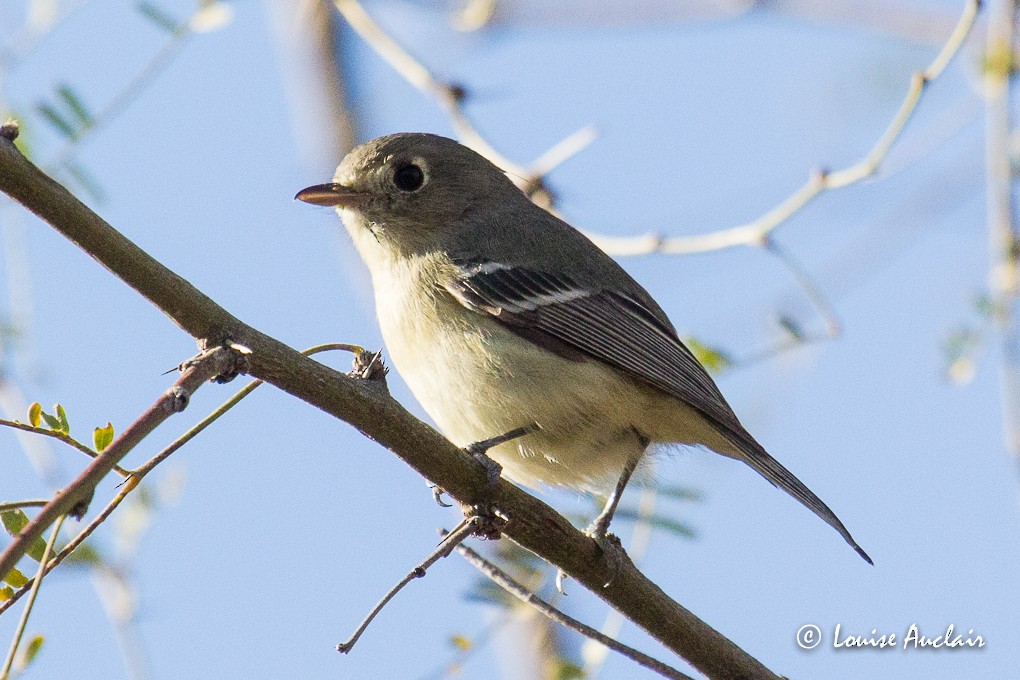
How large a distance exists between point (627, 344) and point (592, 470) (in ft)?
1.47

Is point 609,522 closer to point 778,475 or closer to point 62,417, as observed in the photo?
point 778,475

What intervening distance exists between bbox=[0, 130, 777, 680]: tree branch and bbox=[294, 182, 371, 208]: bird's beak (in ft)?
6.02

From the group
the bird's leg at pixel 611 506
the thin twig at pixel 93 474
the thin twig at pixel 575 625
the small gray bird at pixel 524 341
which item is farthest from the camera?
the small gray bird at pixel 524 341

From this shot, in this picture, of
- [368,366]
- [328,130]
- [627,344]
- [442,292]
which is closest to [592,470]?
[627,344]

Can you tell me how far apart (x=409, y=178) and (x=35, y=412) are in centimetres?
259

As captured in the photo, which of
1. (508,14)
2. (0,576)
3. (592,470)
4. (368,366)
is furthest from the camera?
(508,14)

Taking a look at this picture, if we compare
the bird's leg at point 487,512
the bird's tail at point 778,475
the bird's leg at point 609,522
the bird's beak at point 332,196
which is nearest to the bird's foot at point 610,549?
the bird's leg at point 609,522

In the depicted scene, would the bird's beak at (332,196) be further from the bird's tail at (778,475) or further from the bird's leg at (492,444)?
the bird's tail at (778,475)

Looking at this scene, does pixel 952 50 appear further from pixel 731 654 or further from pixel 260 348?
pixel 260 348

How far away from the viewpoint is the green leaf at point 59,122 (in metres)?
3.60

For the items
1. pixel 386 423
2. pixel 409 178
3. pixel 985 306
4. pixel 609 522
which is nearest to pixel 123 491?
pixel 386 423

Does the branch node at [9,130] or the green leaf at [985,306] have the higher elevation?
the green leaf at [985,306]

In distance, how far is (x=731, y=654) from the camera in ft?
9.28

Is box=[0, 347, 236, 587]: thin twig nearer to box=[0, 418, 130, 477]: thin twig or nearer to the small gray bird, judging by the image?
box=[0, 418, 130, 477]: thin twig
